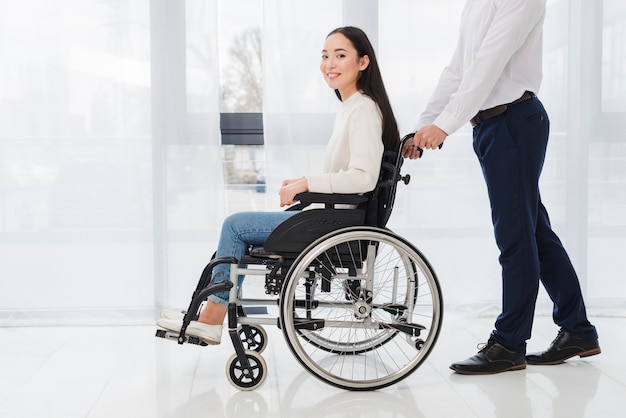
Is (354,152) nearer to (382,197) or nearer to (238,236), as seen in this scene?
(382,197)

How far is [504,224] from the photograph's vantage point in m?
2.29

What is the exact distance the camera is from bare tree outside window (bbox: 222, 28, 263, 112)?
10.5ft

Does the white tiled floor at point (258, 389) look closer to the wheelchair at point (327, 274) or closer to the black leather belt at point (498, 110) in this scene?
the wheelchair at point (327, 274)

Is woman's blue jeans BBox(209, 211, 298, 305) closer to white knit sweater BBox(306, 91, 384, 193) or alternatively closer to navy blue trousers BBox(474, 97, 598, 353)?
white knit sweater BBox(306, 91, 384, 193)

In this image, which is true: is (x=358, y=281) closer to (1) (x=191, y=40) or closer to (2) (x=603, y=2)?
(1) (x=191, y=40)

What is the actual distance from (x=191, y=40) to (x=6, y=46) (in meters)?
0.71

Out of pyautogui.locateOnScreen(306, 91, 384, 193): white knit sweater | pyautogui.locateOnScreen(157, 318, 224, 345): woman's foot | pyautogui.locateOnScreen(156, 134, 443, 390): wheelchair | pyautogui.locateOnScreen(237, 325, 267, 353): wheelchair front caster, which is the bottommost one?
pyautogui.locateOnScreen(237, 325, 267, 353): wheelchair front caster

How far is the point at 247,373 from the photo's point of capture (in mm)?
2154

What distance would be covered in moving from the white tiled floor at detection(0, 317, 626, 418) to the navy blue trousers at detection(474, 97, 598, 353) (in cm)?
18

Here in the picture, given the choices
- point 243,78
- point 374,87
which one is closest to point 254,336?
point 374,87

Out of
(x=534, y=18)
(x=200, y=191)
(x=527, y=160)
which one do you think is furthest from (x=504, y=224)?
(x=200, y=191)

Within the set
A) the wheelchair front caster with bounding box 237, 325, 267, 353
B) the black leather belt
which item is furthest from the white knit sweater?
the wheelchair front caster with bounding box 237, 325, 267, 353

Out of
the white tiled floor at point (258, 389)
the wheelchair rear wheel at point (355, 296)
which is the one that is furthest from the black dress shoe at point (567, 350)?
the wheelchair rear wheel at point (355, 296)

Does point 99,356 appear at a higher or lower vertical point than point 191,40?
lower
